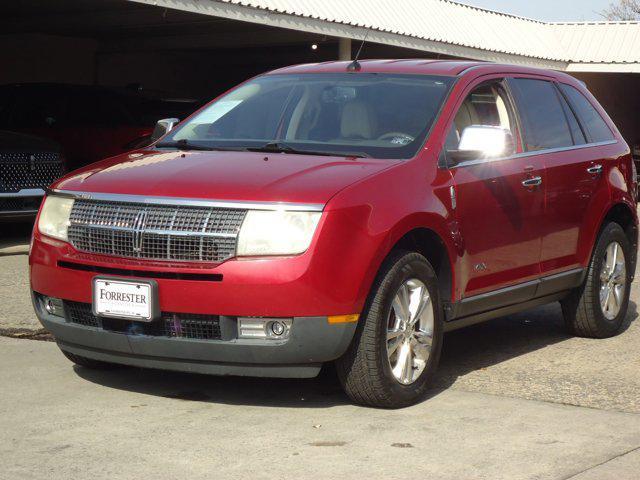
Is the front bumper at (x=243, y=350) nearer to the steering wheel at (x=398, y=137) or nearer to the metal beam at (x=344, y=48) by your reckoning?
the steering wheel at (x=398, y=137)

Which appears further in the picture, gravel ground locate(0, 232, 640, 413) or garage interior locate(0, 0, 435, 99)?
garage interior locate(0, 0, 435, 99)

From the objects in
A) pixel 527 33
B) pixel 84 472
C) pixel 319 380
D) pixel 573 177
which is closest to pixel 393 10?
pixel 527 33

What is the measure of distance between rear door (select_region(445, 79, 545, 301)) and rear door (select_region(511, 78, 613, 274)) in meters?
0.14

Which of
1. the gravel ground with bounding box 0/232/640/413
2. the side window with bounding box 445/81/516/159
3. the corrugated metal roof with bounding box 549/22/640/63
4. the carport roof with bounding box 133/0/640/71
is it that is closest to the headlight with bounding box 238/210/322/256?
the side window with bounding box 445/81/516/159

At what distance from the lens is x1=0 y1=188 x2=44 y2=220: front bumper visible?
1260 cm

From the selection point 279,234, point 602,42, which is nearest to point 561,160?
point 279,234

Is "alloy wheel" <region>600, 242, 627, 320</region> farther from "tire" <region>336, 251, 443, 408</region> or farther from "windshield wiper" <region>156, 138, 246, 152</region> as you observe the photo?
"windshield wiper" <region>156, 138, 246, 152</region>

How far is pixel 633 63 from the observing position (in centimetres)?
2745

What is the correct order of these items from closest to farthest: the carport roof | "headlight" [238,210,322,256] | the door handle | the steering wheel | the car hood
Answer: "headlight" [238,210,322,256] → the car hood → the steering wheel → the door handle → the carport roof

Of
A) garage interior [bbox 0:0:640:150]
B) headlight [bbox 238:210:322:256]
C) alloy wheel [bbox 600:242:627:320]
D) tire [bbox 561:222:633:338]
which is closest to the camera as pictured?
headlight [bbox 238:210:322:256]

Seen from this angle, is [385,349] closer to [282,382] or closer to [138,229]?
[282,382]

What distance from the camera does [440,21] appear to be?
22.4 meters

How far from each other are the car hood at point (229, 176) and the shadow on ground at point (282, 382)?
1.05 metres

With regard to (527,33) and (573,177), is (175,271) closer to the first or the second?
(573,177)
